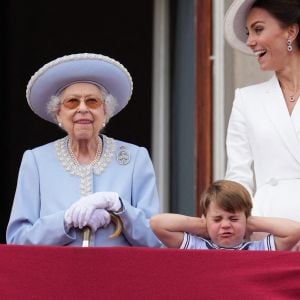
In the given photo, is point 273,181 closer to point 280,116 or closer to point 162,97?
point 280,116

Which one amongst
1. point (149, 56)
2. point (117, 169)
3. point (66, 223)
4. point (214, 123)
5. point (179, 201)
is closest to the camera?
point (66, 223)

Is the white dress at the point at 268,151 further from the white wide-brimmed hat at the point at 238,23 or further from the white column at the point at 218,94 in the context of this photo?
the white column at the point at 218,94

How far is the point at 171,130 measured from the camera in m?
6.49

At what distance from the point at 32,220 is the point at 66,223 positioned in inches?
7.3

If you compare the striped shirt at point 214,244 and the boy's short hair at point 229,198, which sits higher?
the boy's short hair at point 229,198

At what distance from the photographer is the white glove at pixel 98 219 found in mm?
3828

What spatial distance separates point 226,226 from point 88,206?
1.57 ft

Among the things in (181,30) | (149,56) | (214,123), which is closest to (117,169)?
(214,123)

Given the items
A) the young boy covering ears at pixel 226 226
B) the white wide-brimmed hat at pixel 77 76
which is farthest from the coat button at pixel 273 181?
the white wide-brimmed hat at pixel 77 76

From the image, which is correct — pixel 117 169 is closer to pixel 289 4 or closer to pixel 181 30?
pixel 289 4

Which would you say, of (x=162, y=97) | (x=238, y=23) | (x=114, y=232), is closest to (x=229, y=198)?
(x=114, y=232)

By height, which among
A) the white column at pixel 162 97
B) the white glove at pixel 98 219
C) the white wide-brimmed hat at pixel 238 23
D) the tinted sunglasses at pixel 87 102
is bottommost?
the white glove at pixel 98 219

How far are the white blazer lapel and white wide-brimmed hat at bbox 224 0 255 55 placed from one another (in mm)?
234

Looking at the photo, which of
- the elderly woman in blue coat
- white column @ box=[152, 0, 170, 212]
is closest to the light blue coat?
the elderly woman in blue coat
